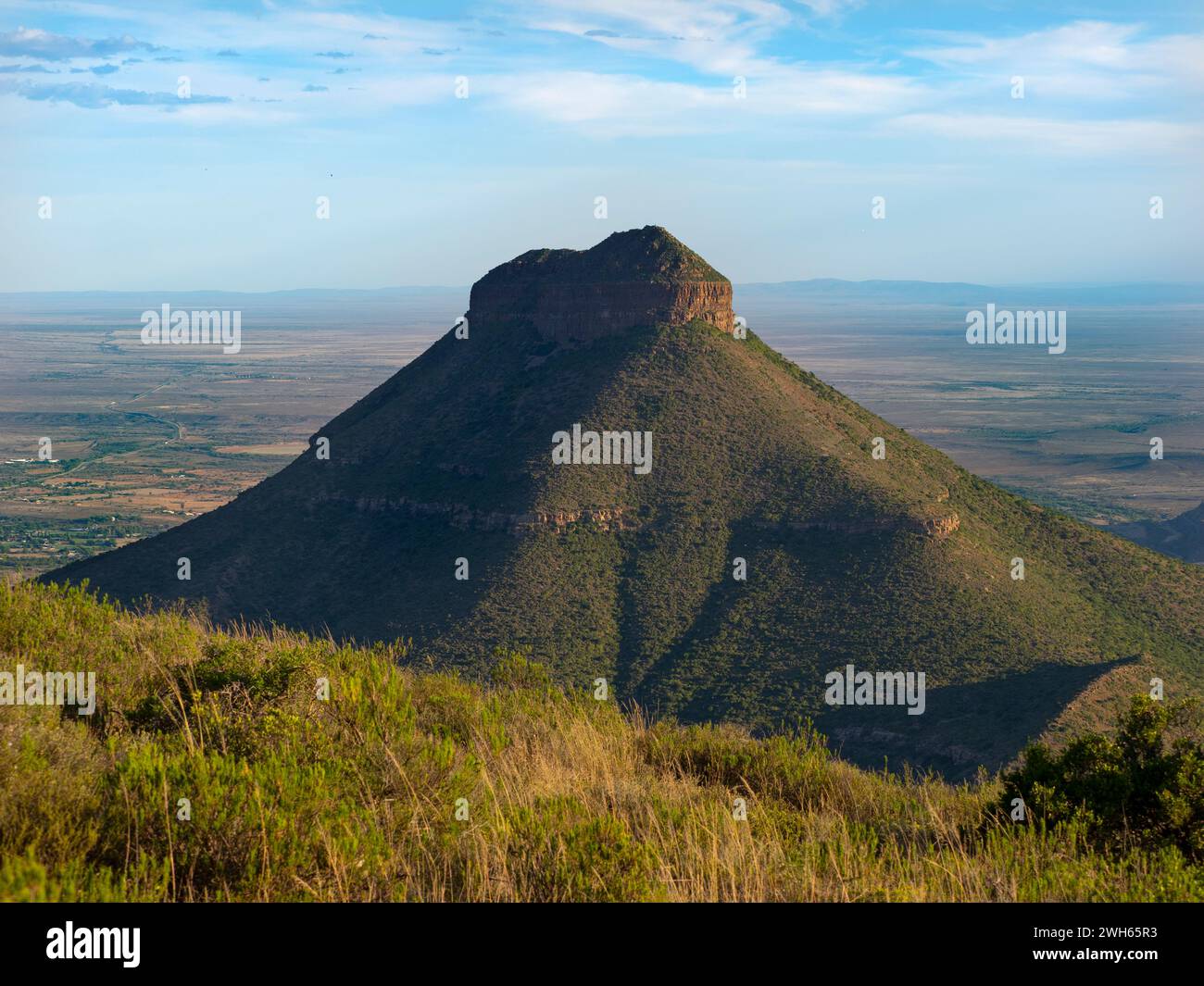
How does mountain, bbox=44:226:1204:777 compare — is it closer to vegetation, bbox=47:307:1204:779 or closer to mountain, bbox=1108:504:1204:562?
vegetation, bbox=47:307:1204:779

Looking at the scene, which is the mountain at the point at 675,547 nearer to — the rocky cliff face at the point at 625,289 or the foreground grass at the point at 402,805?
the rocky cliff face at the point at 625,289

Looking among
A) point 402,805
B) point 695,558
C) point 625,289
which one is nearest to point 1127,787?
point 402,805

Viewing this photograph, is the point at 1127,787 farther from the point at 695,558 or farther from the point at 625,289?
the point at 625,289

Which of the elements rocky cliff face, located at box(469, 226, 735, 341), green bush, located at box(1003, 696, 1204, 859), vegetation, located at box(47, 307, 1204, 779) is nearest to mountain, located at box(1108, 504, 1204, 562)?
vegetation, located at box(47, 307, 1204, 779)

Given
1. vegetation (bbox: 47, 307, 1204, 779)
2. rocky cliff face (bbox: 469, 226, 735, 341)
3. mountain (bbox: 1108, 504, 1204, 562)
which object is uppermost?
rocky cliff face (bbox: 469, 226, 735, 341)

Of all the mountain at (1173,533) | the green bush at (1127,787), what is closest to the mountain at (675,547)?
the green bush at (1127,787)
